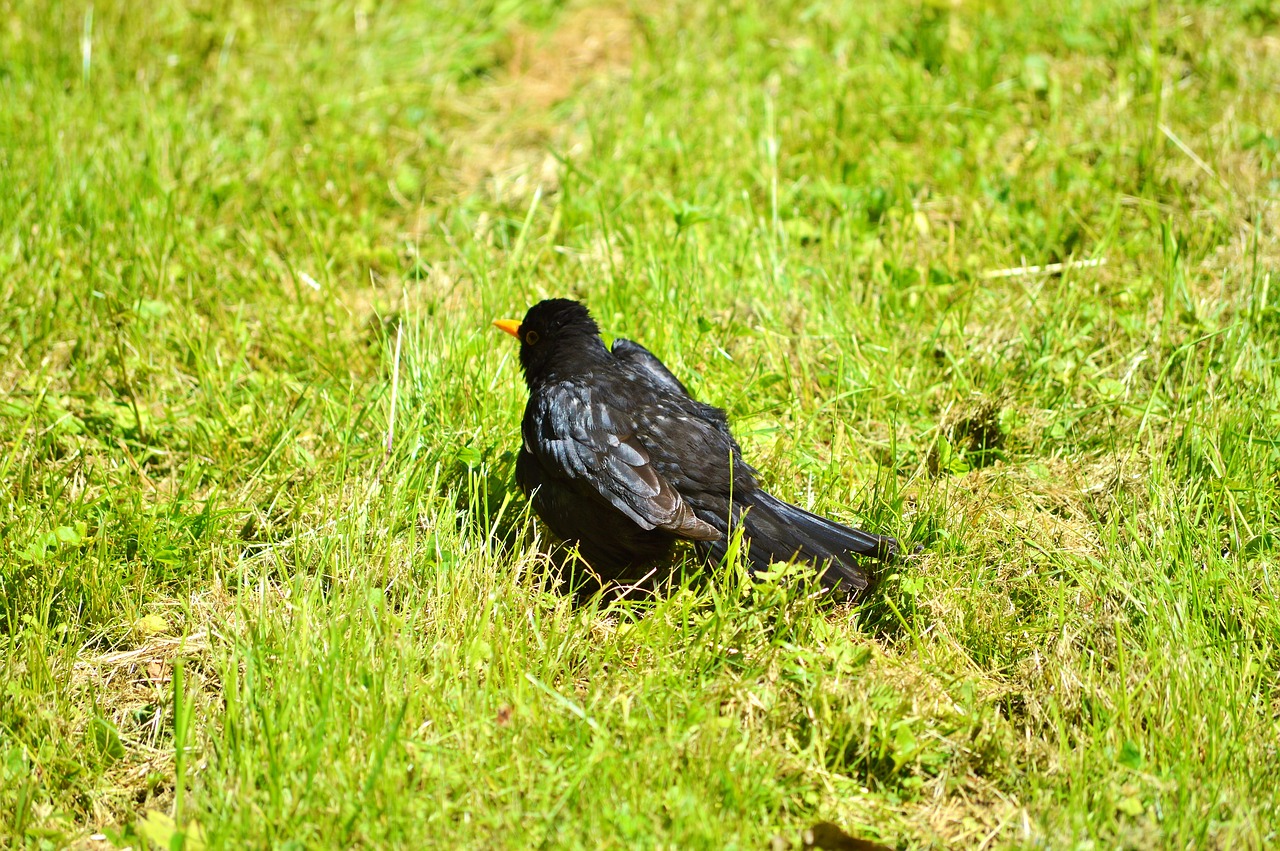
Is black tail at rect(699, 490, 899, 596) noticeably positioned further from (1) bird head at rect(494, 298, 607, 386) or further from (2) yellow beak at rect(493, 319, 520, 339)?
(2) yellow beak at rect(493, 319, 520, 339)

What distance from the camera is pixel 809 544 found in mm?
3332

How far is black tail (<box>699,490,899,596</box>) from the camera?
3295 millimetres

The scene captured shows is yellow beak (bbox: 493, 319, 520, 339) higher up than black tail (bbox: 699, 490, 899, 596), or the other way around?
yellow beak (bbox: 493, 319, 520, 339)

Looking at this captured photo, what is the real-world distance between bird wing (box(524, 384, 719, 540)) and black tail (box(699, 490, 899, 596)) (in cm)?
12

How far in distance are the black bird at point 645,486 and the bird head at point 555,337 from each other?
0.12 ft

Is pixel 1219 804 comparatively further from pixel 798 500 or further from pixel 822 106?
pixel 822 106

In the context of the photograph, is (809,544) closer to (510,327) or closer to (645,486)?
(645,486)

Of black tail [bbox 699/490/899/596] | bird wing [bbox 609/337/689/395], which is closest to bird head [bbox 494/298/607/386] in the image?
bird wing [bbox 609/337/689/395]

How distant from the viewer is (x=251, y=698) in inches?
113

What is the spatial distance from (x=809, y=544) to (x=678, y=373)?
1.22 m

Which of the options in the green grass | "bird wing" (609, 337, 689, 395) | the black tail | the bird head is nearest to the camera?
the green grass

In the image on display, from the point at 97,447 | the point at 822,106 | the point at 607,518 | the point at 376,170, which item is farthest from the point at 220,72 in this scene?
the point at 607,518

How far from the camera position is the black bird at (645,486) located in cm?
334

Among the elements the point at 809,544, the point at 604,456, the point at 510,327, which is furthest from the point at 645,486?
the point at 510,327
